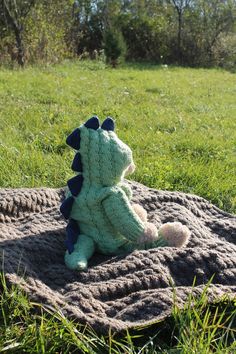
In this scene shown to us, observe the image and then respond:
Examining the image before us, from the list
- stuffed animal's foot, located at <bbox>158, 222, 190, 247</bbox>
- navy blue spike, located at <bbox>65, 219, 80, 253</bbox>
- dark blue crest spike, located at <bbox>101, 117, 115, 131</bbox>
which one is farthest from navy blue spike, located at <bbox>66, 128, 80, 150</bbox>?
stuffed animal's foot, located at <bbox>158, 222, 190, 247</bbox>

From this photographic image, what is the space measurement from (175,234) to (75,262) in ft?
1.87

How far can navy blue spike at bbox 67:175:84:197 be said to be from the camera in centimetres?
261

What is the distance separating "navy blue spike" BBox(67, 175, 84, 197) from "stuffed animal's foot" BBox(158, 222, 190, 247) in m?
0.51

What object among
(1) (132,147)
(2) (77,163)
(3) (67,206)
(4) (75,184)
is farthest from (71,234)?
(1) (132,147)

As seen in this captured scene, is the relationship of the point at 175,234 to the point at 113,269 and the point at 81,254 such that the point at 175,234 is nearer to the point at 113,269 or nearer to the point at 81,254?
the point at 113,269

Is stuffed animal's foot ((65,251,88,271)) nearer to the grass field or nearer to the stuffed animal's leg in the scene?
the stuffed animal's leg

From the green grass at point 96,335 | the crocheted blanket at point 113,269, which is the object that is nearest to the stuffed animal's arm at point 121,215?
the crocheted blanket at point 113,269

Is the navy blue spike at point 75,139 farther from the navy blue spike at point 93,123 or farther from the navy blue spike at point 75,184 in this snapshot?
the navy blue spike at point 75,184

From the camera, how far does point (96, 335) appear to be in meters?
2.06

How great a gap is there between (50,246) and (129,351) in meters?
0.85

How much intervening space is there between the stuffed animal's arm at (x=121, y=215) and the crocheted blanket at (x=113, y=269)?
0.42ft

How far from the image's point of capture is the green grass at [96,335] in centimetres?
195

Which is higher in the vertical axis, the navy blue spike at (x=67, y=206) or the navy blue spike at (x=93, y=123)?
the navy blue spike at (x=93, y=123)

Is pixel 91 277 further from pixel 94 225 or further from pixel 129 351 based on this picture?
pixel 129 351
